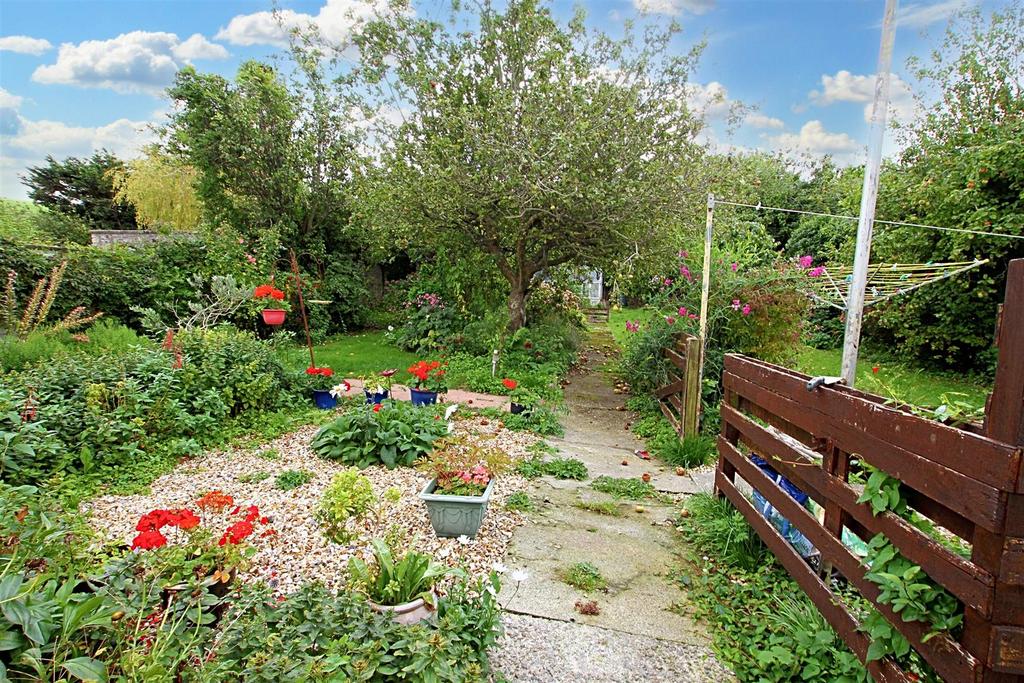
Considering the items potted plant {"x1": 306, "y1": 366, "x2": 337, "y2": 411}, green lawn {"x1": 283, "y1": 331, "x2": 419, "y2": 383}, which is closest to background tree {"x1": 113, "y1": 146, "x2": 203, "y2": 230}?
green lawn {"x1": 283, "y1": 331, "x2": 419, "y2": 383}

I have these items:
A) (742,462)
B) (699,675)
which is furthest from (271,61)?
(699,675)

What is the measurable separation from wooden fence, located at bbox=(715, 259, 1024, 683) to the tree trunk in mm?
5750

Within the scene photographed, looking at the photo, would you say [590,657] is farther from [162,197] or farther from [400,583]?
[162,197]

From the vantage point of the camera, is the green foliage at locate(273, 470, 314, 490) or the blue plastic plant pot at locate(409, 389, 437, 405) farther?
the blue plastic plant pot at locate(409, 389, 437, 405)

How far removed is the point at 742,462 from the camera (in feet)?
9.62

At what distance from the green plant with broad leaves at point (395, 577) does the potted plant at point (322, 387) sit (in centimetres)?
357

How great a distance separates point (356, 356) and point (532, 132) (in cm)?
439

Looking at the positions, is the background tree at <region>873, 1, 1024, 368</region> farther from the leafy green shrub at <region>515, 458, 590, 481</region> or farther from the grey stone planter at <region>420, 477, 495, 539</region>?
the grey stone planter at <region>420, 477, 495, 539</region>

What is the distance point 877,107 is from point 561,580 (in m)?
3.87

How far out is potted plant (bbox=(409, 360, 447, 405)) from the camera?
4.98 metres

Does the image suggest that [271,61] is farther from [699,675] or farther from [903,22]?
[699,675]

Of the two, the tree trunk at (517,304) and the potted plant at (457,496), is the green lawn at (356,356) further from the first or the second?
the potted plant at (457,496)

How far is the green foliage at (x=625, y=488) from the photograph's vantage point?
3.66 metres

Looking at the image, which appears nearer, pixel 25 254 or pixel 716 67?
pixel 25 254
